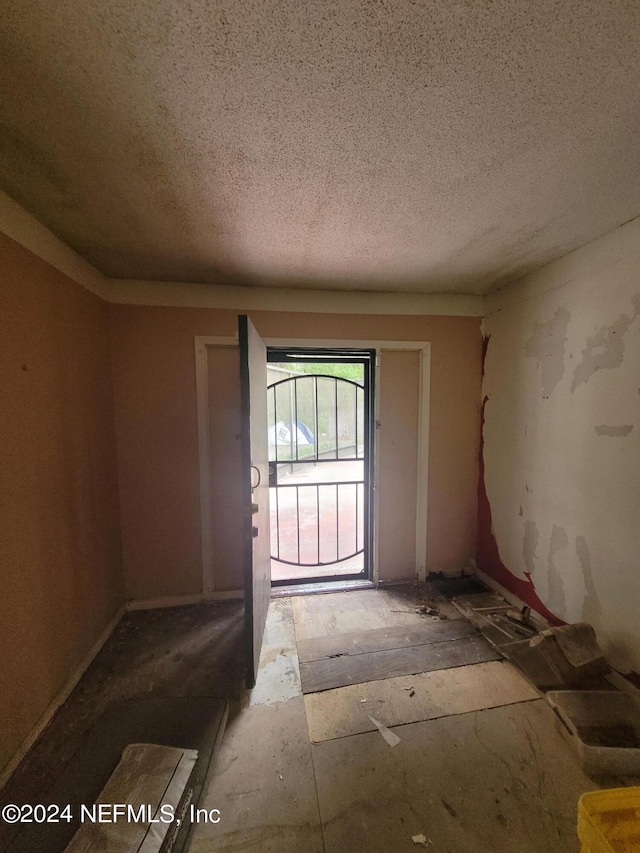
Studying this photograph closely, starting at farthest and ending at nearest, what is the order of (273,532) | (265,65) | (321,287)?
(273,532), (321,287), (265,65)

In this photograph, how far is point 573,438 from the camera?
5.88 ft

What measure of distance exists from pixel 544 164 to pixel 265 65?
3.37ft

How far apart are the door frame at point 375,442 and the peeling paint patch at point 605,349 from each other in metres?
0.98

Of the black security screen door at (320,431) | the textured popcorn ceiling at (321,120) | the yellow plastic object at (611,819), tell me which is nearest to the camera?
the textured popcorn ceiling at (321,120)

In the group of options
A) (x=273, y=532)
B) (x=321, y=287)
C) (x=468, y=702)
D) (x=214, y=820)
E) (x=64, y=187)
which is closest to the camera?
(x=214, y=820)

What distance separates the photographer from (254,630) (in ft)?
5.27

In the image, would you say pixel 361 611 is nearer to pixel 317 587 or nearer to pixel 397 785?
pixel 317 587

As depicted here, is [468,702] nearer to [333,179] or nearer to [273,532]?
[273,532]

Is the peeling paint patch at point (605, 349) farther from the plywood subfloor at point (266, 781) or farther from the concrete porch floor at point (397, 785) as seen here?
the plywood subfloor at point (266, 781)

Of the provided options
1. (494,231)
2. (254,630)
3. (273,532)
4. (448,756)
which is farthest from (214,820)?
(494,231)

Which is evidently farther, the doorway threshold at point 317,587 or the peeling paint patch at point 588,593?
the doorway threshold at point 317,587

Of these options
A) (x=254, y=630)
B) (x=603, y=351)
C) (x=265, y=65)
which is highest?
(x=265, y=65)

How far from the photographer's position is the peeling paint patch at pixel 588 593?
167 centimetres

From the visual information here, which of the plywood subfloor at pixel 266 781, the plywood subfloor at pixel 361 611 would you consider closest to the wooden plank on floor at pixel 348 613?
the plywood subfloor at pixel 361 611
